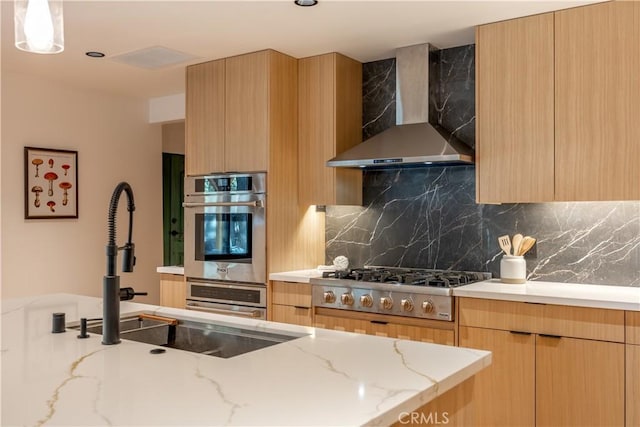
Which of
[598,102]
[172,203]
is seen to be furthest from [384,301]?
[172,203]

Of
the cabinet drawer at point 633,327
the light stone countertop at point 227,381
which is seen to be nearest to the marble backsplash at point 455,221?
the cabinet drawer at point 633,327

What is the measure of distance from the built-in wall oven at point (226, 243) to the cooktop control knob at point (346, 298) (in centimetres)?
62

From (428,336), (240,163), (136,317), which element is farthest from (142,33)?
(428,336)

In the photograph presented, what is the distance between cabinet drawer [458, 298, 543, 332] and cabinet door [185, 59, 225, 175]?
78.1 inches

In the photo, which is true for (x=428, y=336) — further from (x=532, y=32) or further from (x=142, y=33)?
(x=142, y=33)

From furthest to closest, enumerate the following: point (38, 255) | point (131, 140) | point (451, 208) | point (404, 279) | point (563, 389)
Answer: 1. point (131, 140)
2. point (38, 255)
3. point (451, 208)
4. point (404, 279)
5. point (563, 389)

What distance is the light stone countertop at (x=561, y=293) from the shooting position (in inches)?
105

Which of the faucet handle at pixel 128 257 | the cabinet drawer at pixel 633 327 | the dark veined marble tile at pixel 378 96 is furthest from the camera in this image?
the dark veined marble tile at pixel 378 96

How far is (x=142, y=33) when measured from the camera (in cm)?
350

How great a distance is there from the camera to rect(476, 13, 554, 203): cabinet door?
3146mm

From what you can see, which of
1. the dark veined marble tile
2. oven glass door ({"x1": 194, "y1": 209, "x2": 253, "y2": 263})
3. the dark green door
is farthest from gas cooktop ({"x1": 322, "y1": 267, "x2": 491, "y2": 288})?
the dark green door

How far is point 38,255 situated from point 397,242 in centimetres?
292

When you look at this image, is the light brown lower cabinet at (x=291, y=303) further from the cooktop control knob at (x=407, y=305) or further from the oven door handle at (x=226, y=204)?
the cooktop control knob at (x=407, y=305)

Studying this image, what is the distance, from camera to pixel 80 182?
5008 mm
